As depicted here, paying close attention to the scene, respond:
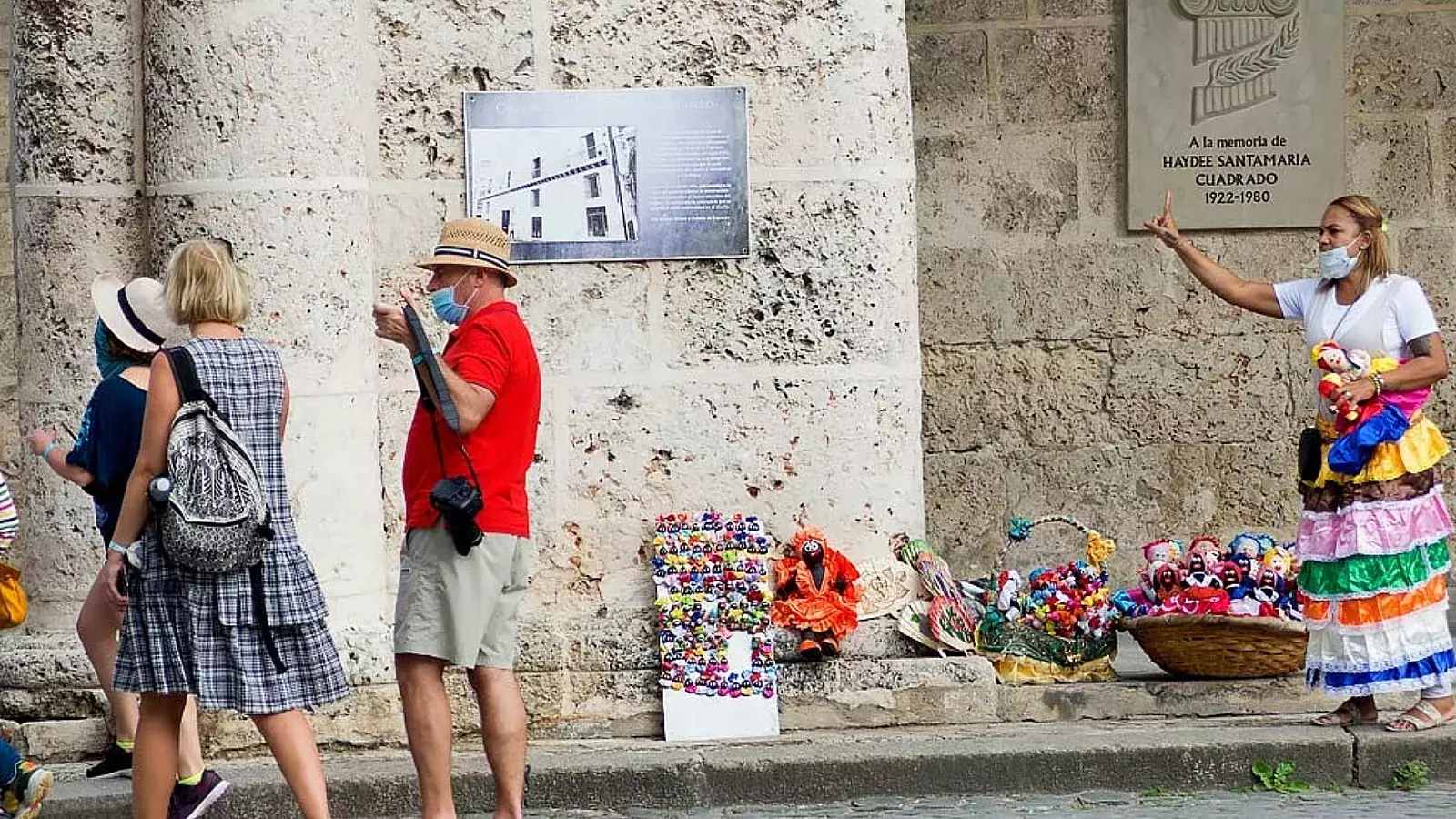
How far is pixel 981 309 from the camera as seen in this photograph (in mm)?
9320

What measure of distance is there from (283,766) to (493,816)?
0.89 metres

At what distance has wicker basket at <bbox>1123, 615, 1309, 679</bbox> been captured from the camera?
686 cm

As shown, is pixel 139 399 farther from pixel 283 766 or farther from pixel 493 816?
pixel 493 816

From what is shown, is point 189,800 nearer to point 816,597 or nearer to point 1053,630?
point 816,597

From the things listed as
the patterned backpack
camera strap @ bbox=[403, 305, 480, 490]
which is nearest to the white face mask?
camera strap @ bbox=[403, 305, 480, 490]

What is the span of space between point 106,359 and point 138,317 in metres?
0.14

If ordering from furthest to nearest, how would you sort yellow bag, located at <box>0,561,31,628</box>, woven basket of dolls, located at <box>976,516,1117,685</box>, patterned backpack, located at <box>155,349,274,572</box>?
woven basket of dolls, located at <box>976,516,1117,685</box>
yellow bag, located at <box>0,561,31,628</box>
patterned backpack, located at <box>155,349,274,572</box>

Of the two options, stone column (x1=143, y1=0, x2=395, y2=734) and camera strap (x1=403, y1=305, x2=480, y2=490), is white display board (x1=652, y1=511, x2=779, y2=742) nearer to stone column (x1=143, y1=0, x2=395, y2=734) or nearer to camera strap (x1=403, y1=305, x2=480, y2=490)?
stone column (x1=143, y1=0, x2=395, y2=734)

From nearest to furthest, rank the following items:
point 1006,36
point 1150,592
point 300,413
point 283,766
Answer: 1. point 283,766
2. point 300,413
3. point 1150,592
4. point 1006,36

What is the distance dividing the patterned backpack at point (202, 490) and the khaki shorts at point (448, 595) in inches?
17.7

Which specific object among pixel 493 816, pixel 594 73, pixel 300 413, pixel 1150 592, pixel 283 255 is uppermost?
pixel 594 73

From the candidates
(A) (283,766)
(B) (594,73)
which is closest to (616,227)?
(B) (594,73)

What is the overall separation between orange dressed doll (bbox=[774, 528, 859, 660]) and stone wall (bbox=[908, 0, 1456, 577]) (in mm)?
2667

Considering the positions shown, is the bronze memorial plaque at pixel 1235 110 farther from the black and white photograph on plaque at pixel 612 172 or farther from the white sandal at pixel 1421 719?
the white sandal at pixel 1421 719
